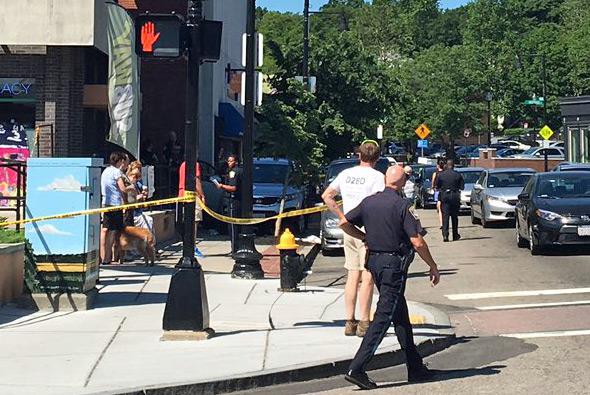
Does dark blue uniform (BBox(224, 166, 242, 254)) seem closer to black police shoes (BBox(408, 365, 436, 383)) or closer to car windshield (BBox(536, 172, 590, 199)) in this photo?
car windshield (BBox(536, 172, 590, 199))

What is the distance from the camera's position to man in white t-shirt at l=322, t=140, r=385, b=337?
9.56m

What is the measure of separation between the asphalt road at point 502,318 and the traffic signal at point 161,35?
361 cm

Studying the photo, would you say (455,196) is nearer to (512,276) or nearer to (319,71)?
(512,276)

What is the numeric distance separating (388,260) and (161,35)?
3.49 metres

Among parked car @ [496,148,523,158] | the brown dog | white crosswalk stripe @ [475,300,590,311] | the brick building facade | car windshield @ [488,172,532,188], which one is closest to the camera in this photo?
white crosswalk stripe @ [475,300,590,311]

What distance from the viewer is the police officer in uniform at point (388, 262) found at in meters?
7.82

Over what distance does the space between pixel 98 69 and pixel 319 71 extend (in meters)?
14.3

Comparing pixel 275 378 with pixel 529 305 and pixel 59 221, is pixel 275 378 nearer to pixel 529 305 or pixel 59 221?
pixel 59 221

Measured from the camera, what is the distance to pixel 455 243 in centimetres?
2105

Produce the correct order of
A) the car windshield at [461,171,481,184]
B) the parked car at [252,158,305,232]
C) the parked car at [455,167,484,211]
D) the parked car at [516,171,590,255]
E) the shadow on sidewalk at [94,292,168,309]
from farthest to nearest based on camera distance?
the car windshield at [461,171,481,184] < the parked car at [455,167,484,211] < the parked car at [252,158,305,232] < the parked car at [516,171,590,255] < the shadow on sidewalk at [94,292,168,309]

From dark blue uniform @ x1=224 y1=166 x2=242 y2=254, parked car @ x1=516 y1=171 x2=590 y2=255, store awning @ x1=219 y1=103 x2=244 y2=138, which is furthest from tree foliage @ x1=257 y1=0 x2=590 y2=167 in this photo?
parked car @ x1=516 y1=171 x2=590 y2=255

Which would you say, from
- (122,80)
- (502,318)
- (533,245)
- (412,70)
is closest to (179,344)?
(502,318)

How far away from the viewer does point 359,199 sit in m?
9.67

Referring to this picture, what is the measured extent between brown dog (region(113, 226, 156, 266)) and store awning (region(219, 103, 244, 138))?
1792 cm
